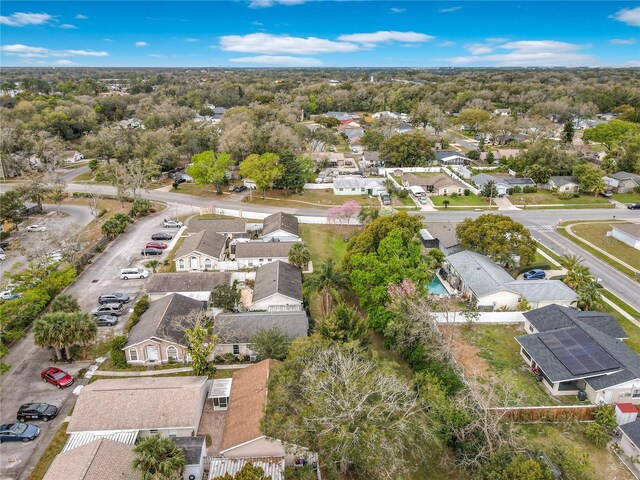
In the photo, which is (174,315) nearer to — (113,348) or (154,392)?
(113,348)

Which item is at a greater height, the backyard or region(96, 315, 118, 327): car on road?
the backyard

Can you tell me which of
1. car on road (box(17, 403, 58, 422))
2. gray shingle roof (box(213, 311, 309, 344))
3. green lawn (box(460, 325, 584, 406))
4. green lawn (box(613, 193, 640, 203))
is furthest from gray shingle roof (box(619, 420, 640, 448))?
green lawn (box(613, 193, 640, 203))

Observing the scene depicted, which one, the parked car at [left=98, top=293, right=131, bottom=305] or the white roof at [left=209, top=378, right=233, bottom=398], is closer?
the white roof at [left=209, top=378, right=233, bottom=398]

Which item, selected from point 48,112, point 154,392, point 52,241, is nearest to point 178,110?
point 48,112

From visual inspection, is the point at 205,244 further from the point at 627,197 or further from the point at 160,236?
the point at 627,197

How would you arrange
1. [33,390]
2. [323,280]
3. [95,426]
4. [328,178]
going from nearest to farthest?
1. [95,426]
2. [33,390]
3. [323,280]
4. [328,178]

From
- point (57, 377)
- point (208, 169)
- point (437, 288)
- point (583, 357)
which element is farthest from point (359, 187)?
point (57, 377)

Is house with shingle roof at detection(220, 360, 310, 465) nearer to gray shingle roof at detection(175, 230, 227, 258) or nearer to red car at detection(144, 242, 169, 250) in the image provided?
gray shingle roof at detection(175, 230, 227, 258)

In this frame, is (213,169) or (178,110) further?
(178,110)
